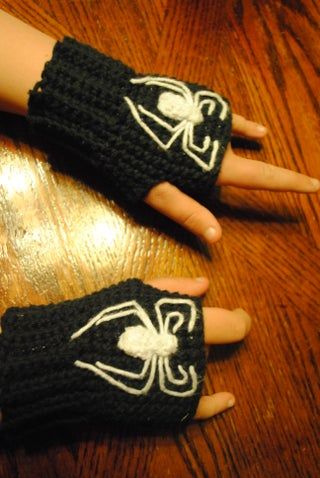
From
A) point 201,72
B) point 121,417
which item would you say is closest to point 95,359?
point 121,417

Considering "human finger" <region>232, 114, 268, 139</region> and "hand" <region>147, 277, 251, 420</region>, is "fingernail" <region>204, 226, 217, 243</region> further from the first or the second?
"human finger" <region>232, 114, 268, 139</region>

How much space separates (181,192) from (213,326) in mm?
203

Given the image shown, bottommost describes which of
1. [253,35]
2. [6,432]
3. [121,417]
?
A: [6,432]

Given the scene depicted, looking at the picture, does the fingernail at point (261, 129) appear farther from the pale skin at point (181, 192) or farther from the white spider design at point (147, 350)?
the white spider design at point (147, 350)

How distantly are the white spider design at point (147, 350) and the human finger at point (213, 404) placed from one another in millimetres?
56

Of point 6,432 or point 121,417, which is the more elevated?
point 121,417

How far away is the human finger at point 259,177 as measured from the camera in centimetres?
74

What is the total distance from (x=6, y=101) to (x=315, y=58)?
524 millimetres

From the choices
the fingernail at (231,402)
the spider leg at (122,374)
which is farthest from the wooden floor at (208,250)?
the spider leg at (122,374)

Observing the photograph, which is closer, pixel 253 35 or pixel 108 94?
pixel 108 94

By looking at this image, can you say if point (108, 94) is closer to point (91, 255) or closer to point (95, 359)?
point (91, 255)

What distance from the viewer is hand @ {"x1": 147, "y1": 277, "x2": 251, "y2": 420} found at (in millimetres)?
716

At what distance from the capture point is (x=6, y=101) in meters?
0.74

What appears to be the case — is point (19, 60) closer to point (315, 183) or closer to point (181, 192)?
point (181, 192)
